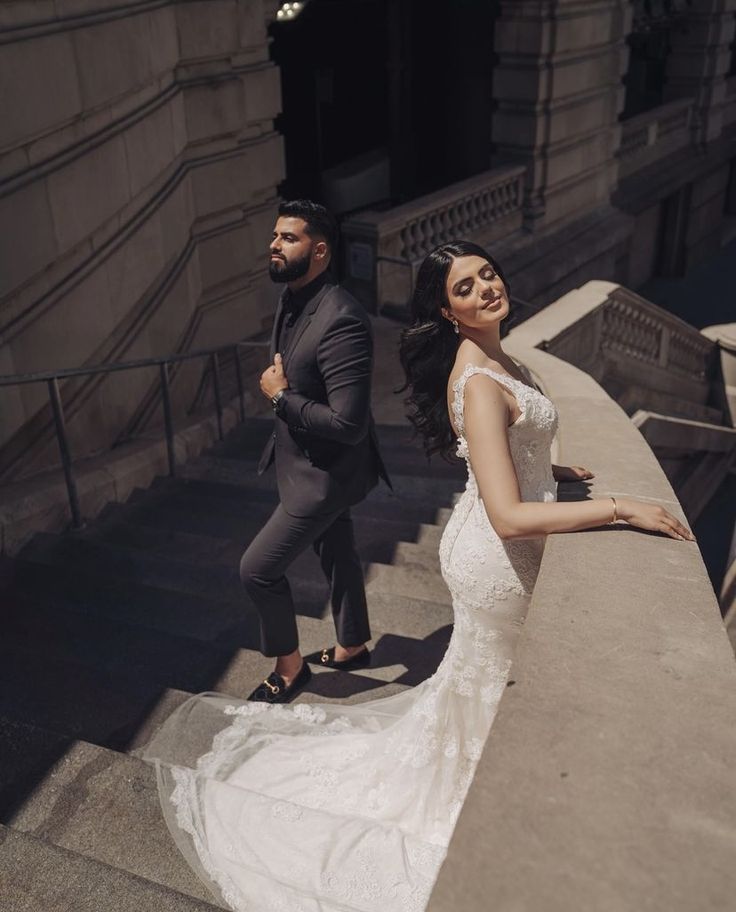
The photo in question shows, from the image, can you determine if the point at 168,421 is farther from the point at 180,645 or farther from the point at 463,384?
the point at 463,384

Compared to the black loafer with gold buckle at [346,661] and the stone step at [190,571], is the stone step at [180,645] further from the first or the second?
the stone step at [190,571]

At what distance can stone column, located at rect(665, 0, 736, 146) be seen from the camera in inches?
813

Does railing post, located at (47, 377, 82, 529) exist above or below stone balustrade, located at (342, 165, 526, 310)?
above

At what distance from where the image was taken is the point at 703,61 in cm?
2120

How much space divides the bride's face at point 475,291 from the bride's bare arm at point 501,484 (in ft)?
0.77

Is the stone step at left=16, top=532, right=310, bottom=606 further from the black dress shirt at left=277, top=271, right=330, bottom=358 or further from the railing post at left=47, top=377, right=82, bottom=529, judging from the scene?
the black dress shirt at left=277, top=271, right=330, bottom=358

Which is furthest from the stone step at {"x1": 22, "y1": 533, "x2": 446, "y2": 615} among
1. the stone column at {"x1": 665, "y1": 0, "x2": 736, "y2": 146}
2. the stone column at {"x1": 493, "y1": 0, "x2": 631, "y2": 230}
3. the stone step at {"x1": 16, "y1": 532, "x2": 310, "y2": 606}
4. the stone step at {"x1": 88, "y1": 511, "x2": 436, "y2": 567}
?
the stone column at {"x1": 665, "y1": 0, "x2": 736, "y2": 146}

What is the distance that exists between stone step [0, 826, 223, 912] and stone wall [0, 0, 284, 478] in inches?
137

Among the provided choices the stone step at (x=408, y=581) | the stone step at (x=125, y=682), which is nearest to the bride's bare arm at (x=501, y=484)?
the stone step at (x=125, y=682)

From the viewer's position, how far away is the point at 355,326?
3908 millimetres

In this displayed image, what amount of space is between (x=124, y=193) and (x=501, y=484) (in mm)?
5530

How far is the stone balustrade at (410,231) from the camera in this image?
12.1 metres

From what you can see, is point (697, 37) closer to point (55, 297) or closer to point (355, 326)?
point (55, 297)

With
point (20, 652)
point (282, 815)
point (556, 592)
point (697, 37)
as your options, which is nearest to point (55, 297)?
point (20, 652)
